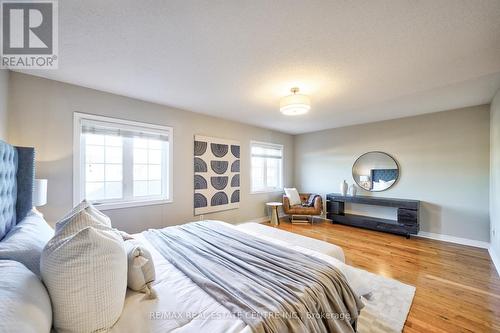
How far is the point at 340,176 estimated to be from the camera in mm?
5180

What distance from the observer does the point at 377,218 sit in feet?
14.6

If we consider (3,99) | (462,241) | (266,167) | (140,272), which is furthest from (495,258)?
(3,99)

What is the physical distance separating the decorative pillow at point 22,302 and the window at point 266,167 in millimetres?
4239

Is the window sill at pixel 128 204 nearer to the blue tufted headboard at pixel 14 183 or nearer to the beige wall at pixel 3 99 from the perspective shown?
the blue tufted headboard at pixel 14 183

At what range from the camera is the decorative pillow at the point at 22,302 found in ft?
2.08

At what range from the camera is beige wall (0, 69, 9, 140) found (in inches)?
82.6

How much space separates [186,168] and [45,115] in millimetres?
1958

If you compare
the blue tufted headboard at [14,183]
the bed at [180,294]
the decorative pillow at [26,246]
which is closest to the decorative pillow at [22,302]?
the bed at [180,294]

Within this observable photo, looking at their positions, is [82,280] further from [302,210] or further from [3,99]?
[302,210]

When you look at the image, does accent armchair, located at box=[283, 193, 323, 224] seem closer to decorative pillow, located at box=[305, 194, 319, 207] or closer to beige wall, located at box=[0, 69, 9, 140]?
decorative pillow, located at box=[305, 194, 319, 207]

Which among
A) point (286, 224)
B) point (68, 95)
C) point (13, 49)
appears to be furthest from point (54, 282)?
point (286, 224)

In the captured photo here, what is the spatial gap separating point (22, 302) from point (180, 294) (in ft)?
2.30

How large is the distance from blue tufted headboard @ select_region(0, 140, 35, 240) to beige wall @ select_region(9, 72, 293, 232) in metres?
0.70

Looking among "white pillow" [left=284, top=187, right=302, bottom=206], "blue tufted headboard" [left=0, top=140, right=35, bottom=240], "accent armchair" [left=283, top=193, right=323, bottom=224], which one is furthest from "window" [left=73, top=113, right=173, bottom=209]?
"white pillow" [left=284, top=187, right=302, bottom=206]
